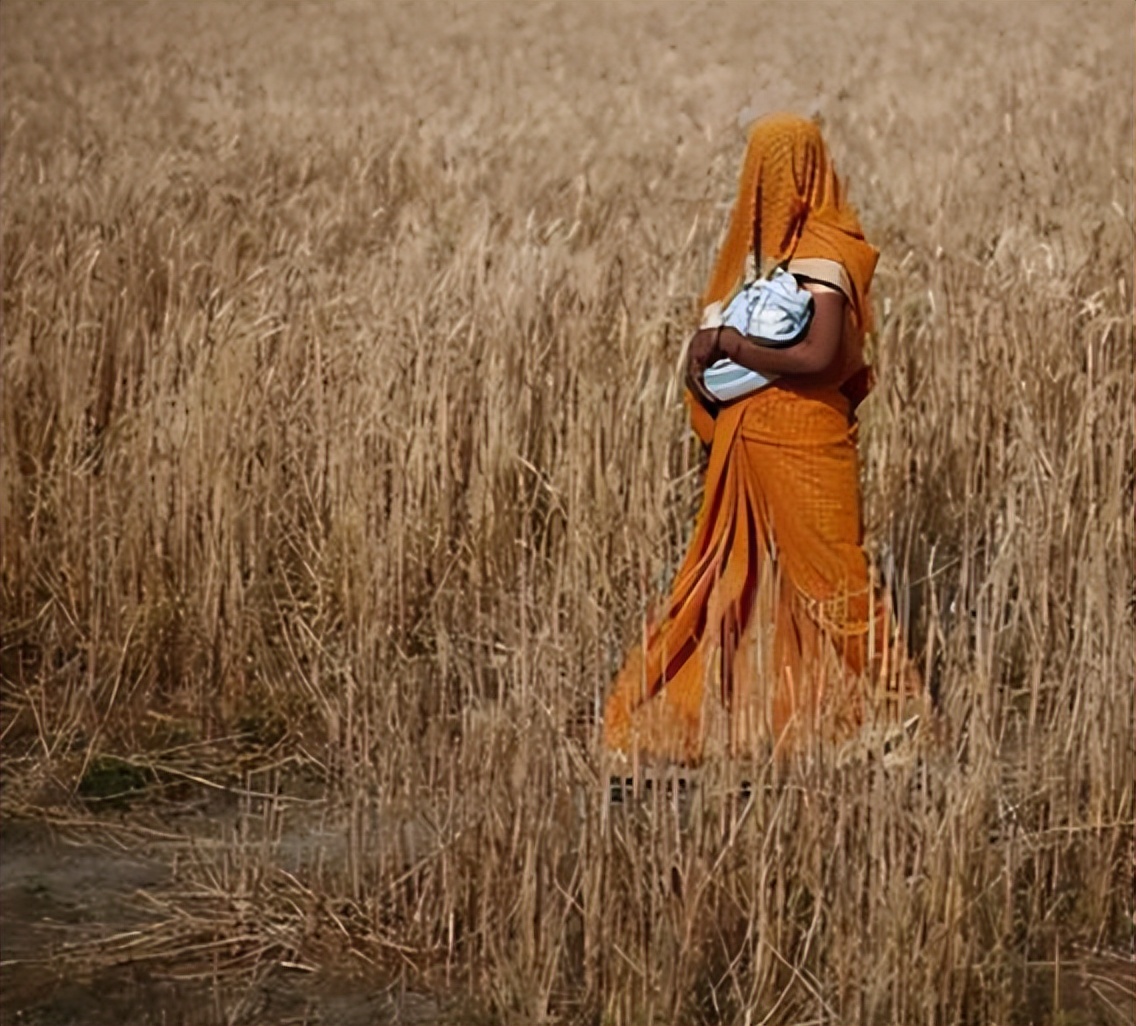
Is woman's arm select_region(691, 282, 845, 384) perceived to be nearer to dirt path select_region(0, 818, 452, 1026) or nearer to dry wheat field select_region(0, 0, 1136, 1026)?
dry wheat field select_region(0, 0, 1136, 1026)

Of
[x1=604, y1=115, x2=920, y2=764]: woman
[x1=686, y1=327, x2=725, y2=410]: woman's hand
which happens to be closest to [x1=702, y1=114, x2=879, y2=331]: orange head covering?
[x1=604, y1=115, x2=920, y2=764]: woman

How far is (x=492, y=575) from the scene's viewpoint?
15.2ft

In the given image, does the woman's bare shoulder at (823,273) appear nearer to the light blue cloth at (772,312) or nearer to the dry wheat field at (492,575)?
the light blue cloth at (772,312)

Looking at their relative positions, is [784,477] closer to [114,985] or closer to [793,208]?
[793,208]

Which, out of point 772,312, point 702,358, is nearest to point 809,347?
point 772,312

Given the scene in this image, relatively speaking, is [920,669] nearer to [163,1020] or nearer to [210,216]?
[163,1020]

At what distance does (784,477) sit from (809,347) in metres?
0.23

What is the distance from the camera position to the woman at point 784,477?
11.7 feet

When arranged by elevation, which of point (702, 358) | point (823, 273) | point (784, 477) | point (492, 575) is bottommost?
point (492, 575)

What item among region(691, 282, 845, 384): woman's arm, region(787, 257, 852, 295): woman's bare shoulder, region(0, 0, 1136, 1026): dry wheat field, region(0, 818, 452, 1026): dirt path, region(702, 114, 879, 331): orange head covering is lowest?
region(0, 818, 452, 1026): dirt path

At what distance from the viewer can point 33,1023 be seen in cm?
302

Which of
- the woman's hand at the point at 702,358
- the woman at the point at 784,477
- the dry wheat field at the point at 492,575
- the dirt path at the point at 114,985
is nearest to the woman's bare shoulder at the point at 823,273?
the woman at the point at 784,477

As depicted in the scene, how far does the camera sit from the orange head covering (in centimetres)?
359

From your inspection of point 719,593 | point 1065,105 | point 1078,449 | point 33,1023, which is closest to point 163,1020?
point 33,1023
